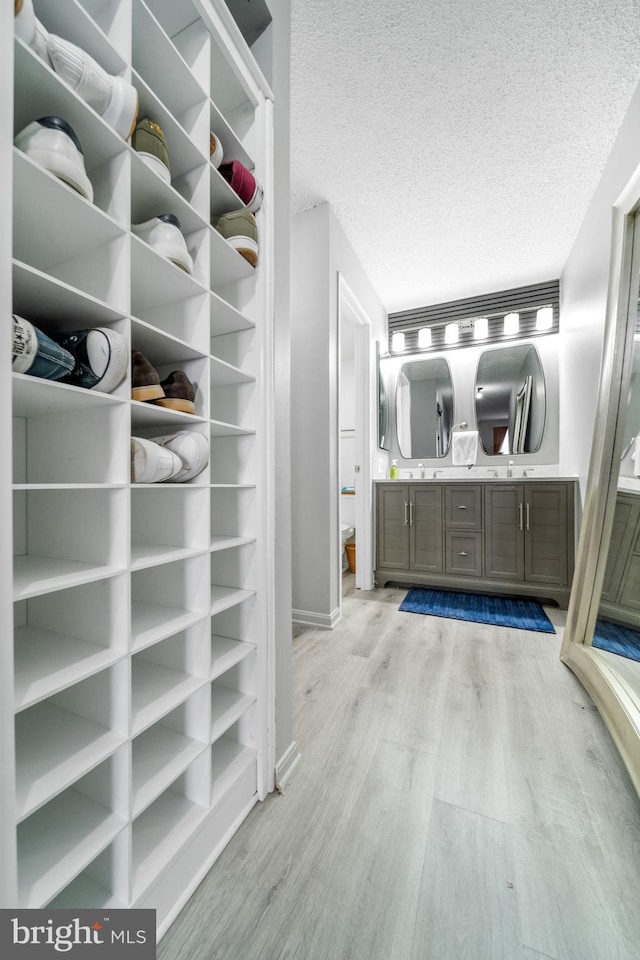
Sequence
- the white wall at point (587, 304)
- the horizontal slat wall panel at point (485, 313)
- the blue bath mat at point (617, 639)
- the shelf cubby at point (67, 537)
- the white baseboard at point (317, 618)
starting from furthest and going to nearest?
the horizontal slat wall panel at point (485, 313) < the white baseboard at point (317, 618) < the white wall at point (587, 304) < the blue bath mat at point (617, 639) < the shelf cubby at point (67, 537)

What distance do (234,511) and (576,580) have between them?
6.30 feet

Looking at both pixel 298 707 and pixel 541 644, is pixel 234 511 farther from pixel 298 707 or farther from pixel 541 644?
pixel 541 644

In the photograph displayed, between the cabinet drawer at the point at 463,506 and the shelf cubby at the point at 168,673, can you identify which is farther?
the cabinet drawer at the point at 463,506

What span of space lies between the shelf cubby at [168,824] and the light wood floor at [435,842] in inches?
5.6

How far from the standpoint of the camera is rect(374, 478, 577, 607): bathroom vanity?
2805 mm

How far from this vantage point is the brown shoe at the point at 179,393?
85cm

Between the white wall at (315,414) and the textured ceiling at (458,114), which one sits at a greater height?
the textured ceiling at (458,114)

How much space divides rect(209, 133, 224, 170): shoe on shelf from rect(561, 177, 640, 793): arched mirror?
1778 millimetres

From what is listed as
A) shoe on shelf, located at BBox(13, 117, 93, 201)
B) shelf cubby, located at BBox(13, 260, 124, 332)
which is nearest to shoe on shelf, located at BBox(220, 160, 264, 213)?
shoe on shelf, located at BBox(13, 117, 93, 201)

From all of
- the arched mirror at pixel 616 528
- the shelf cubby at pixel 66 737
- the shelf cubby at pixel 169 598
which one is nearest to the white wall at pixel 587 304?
the arched mirror at pixel 616 528

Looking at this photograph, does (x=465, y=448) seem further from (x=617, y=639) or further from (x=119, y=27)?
(x=119, y=27)

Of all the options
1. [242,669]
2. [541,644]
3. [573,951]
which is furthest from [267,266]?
[541,644]

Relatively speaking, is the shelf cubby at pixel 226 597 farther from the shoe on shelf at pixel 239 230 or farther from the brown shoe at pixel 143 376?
the shoe on shelf at pixel 239 230

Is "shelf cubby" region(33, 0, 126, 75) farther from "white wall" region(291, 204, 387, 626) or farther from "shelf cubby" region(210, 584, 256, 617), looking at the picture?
"white wall" region(291, 204, 387, 626)
